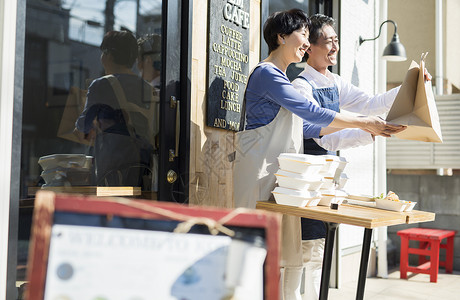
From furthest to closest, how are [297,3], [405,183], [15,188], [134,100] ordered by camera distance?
[405,183], [297,3], [134,100], [15,188]

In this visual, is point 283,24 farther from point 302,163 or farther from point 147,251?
point 147,251

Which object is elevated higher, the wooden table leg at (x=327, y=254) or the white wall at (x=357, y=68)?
the white wall at (x=357, y=68)

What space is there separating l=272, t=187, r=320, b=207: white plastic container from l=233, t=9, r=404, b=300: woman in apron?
0.26 meters

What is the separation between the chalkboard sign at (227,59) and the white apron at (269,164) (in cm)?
72

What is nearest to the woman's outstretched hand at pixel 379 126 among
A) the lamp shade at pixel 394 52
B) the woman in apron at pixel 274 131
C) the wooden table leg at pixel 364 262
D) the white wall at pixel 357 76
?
the woman in apron at pixel 274 131

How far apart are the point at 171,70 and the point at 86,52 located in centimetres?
65

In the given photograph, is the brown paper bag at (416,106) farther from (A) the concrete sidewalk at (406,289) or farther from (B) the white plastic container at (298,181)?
(A) the concrete sidewalk at (406,289)

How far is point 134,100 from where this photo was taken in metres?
2.99

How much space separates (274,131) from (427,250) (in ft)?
14.5

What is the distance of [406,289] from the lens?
5.59 metres

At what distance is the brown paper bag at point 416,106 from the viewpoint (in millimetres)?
2527

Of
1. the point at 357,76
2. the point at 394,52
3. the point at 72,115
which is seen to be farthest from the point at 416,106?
the point at 394,52

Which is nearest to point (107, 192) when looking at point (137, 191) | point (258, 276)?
point (137, 191)

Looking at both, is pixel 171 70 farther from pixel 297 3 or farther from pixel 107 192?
pixel 297 3
